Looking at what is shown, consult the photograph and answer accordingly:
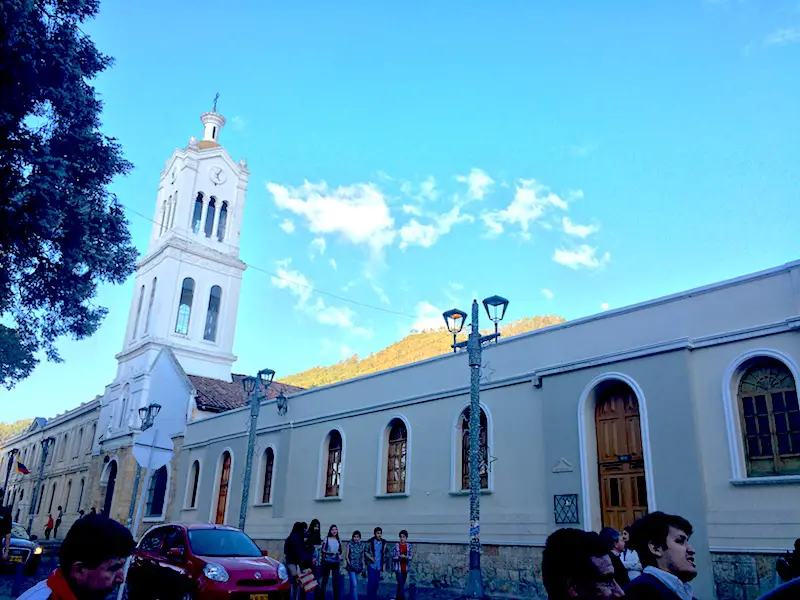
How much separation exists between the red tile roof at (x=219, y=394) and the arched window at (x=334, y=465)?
8.61 m

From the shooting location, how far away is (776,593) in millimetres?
1396

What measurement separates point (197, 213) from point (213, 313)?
5895mm

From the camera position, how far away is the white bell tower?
34309 mm

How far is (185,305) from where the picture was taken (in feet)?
116

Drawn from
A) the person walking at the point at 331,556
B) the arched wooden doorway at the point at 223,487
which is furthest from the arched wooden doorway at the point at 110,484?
the person walking at the point at 331,556

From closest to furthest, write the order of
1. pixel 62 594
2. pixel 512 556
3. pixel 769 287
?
pixel 62 594 < pixel 769 287 < pixel 512 556

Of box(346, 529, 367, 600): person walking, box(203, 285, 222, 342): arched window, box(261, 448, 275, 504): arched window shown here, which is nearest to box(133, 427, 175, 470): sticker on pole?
box(346, 529, 367, 600): person walking

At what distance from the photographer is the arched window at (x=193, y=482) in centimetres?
2709

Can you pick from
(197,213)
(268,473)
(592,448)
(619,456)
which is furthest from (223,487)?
(197,213)

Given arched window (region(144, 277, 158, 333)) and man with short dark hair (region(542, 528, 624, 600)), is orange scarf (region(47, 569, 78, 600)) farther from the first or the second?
arched window (region(144, 277, 158, 333))

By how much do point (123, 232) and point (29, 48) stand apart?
5.05 meters

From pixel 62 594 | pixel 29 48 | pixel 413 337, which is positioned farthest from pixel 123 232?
pixel 413 337

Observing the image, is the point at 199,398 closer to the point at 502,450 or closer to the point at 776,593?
the point at 502,450

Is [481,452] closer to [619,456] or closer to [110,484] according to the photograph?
[619,456]
